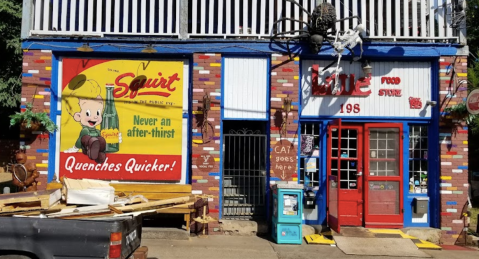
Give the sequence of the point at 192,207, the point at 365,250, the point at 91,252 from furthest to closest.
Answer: the point at 192,207 < the point at 365,250 < the point at 91,252

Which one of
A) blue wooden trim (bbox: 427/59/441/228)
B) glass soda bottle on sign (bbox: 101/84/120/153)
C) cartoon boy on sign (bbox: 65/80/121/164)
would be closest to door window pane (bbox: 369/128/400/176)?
blue wooden trim (bbox: 427/59/441/228)

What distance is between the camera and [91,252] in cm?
446

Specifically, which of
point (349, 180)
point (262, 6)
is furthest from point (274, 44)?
point (349, 180)

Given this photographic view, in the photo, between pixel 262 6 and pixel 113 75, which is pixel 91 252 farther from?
pixel 262 6

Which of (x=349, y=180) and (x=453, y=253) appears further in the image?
(x=349, y=180)

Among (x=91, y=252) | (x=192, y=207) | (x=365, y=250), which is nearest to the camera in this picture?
(x=91, y=252)

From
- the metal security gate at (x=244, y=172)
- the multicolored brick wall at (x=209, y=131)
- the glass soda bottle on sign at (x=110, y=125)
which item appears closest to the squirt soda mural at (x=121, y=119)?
the glass soda bottle on sign at (x=110, y=125)

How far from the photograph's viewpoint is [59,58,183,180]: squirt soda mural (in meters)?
8.70

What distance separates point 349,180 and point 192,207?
346 centimetres

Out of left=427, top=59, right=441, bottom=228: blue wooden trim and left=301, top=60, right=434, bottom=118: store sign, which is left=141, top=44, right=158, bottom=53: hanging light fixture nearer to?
left=301, top=60, right=434, bottom=118: store sign

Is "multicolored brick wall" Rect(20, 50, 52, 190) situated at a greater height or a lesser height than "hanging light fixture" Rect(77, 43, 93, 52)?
lesser

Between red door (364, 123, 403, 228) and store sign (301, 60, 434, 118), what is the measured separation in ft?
1.38

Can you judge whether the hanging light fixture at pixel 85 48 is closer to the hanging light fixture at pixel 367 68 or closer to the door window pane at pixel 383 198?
the hanging light fixture at pixel 367 68

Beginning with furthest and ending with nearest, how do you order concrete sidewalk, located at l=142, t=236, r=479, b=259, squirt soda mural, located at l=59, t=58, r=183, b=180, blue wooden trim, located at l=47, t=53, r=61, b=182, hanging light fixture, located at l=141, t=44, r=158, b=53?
squirt soda mural, located at l=59, t=58, r=183, b=180 < blue wooden trim, located at l=47, t=53, r=61, b=182 < hanging light fixture, located at l=141, t=44, r=158, b=53 < concrete sidewalk, located at l=142, t=236, r=479, b=259
